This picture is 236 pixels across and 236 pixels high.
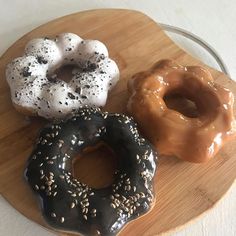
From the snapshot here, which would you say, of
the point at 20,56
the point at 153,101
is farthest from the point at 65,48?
the point at 153,101

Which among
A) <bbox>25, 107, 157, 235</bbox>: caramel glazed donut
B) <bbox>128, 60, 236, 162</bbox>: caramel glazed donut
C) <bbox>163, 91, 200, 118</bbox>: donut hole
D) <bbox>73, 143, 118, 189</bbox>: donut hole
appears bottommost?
<bbox>73, 143, 118, 189</bbox>: donut hole

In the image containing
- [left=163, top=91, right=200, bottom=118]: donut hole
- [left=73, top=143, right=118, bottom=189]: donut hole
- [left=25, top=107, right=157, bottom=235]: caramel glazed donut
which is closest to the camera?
[left=25, top=107, right=157, bottom=235]: caramel glazed donut

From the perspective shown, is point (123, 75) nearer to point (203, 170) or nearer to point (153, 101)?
point (153, 101)

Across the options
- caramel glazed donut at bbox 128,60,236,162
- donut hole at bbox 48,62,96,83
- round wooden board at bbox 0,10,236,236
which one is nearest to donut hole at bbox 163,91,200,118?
caramel glazed donut at bbox 128,60,236,162

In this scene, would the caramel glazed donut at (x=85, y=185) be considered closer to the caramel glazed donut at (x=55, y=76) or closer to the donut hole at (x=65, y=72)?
the caramel glazed donut at (x=55, y=76)

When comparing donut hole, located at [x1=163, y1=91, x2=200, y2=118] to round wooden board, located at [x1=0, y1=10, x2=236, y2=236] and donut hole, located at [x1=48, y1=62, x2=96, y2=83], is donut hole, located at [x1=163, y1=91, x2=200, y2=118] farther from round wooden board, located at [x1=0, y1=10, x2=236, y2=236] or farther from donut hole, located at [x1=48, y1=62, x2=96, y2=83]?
donut hole, located at [x1=48, y1=62, x2=96, y2=83]

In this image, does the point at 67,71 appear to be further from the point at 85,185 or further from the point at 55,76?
the point at 85,185
